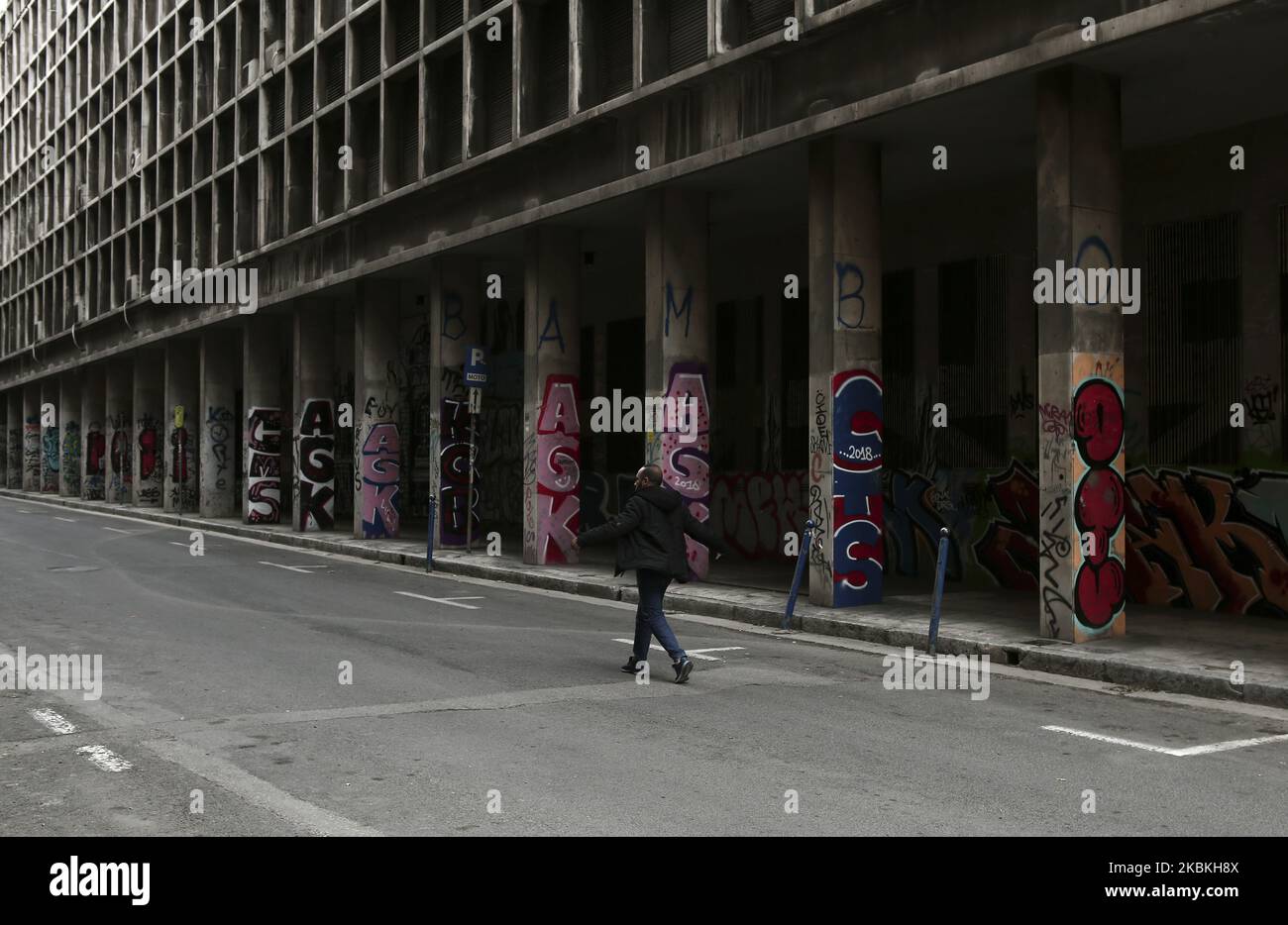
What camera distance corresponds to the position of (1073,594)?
11.3 metres

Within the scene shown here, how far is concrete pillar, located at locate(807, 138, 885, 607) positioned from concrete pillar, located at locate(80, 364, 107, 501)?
37.8 meters

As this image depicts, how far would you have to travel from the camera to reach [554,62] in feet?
63.3

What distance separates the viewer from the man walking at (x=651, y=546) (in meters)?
9.76

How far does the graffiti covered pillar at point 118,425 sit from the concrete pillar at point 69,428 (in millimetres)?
5724

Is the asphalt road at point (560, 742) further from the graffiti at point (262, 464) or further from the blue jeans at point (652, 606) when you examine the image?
the graffiti at point (262, 464)

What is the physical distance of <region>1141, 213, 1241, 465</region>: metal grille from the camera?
13.7 m

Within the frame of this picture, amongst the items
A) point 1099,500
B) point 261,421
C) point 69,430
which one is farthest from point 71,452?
point 1099,500

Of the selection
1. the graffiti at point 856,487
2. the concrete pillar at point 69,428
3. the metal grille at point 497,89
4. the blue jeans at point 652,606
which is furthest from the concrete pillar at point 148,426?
the blue jeans at point 652,606


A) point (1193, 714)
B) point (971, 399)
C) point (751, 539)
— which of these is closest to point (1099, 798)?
point (1193, 714)

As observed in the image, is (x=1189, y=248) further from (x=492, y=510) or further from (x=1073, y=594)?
(x=492, y=510)

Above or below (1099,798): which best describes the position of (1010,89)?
above

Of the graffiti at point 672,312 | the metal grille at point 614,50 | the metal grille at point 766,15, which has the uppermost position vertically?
the metal grille at point 614,50

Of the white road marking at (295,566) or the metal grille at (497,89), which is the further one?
the metal grille at (497,89)

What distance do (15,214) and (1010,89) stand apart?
51146mm
